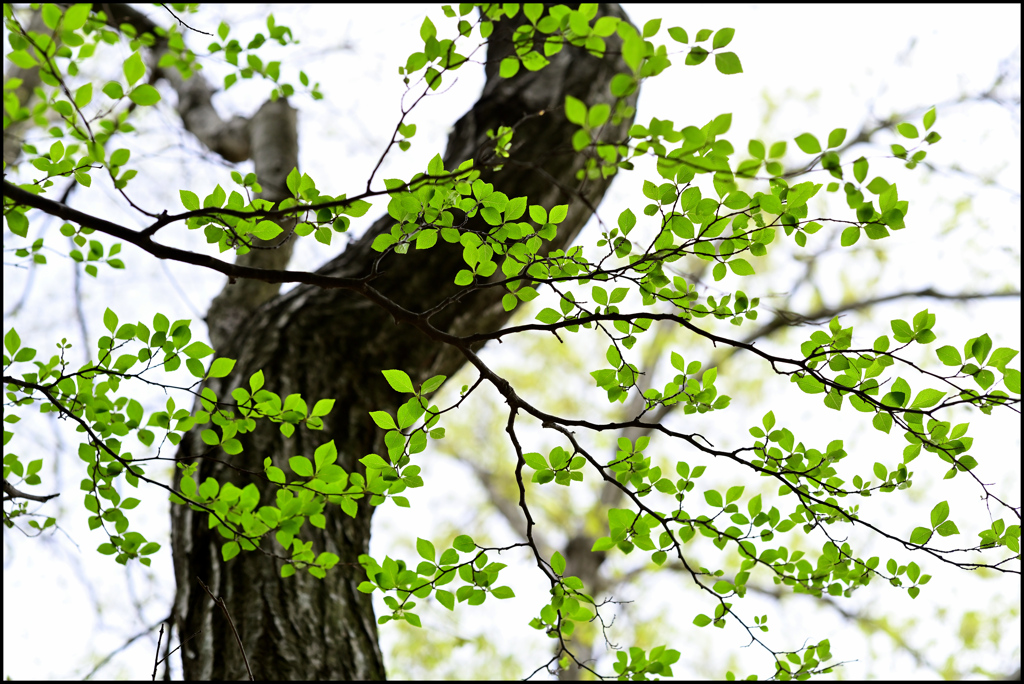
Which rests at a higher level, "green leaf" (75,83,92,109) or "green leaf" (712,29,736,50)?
"green leaf" (75,83,92,109)

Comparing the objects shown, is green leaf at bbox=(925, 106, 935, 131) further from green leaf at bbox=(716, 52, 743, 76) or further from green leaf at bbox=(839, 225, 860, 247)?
green leaf at bbox=(716, 52, 743, 76)

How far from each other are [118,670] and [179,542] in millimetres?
4533

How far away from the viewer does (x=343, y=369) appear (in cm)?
218

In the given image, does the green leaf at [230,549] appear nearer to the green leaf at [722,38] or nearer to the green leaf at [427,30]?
the green leaf at [427,30]

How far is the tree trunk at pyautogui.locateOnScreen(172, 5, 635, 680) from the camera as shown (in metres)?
1.72

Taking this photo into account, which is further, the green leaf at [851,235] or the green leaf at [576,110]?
the green leaf at [851,235]

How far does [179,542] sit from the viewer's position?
1879 millimetres

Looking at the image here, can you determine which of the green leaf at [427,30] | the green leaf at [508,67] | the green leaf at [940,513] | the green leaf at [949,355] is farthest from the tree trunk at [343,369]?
the green leaf at [940,513]

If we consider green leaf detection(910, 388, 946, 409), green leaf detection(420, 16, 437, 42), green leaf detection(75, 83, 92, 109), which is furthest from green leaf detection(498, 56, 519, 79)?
green leaf detection(910, 388, 946, 409)

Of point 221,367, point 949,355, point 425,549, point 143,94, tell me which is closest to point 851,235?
point 949,355

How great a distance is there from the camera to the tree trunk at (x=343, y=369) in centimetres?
172

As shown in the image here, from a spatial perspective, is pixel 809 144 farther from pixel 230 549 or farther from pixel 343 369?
pixel 343 369

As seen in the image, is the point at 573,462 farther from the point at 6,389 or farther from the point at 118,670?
the point at 118,670

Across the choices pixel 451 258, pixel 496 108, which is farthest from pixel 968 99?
pixel 451 258
